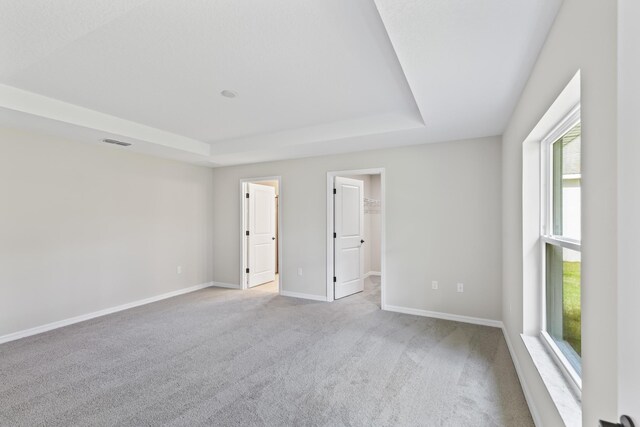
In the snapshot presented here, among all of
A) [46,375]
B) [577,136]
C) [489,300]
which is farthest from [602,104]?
[46,375]

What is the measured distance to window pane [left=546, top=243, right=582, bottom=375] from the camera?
1.69 metres

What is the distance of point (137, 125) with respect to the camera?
3816 mm

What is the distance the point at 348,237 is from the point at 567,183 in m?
3.46

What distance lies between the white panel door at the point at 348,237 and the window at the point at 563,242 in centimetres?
298

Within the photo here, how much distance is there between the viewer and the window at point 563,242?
170 cm

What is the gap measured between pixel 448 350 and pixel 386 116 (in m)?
2.58

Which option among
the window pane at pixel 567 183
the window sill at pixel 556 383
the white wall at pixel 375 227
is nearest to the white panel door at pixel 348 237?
the white wall at pixel 375 227

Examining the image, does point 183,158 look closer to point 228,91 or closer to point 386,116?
point 228,91

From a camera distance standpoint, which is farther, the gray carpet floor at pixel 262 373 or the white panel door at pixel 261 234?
the white panel door at pixel 261 234

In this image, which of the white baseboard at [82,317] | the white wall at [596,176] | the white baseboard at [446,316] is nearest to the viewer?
the white wall at [596,176]

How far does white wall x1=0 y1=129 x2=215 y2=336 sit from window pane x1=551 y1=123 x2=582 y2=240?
508cm

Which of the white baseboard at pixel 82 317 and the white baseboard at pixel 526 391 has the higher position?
the white baseboard at pixel 526 391

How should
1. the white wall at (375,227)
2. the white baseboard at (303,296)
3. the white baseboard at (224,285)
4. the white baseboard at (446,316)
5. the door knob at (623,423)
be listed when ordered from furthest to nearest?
the white wall at (375,227)
the white baseboard at (224,285)
the white baseboard at (303,296)
the white baseboard at (446,316)
the door knob at (623,423)

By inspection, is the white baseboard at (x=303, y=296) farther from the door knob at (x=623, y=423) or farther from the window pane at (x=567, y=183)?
the door knob at (x=623, y=423)
